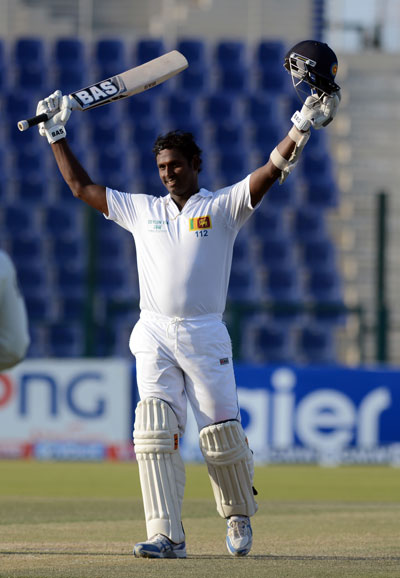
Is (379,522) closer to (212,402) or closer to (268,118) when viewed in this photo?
(212,402)

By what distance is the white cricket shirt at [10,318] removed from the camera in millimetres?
3941

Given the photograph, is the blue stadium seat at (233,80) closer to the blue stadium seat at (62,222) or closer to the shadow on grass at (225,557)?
the blue stadium seat at (62,222)

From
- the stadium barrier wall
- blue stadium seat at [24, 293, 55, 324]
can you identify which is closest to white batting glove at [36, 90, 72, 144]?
the stadium barrier wall

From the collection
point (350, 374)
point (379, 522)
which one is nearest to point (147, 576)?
point (379, 522)

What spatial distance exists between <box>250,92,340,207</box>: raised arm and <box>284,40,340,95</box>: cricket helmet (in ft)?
0.19

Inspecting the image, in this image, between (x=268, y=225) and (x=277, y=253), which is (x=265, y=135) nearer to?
(x=268, y=225)

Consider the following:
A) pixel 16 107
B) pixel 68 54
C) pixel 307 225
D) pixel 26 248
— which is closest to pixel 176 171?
pixel 26 248

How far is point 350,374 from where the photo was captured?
580 inches

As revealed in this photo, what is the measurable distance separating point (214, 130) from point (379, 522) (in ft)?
53.9

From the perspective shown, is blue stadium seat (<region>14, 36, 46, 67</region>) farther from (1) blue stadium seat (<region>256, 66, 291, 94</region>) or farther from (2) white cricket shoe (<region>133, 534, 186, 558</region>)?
(2) white cricket shoe (<region>133, 534, 186, 558</region>)

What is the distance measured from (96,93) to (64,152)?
1.43 feet

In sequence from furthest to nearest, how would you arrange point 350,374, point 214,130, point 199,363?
point 214,130, point 350,374, point 199,363

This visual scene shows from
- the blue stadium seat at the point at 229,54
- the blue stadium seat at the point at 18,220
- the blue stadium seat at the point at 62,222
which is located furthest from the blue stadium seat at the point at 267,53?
the blue stadium seat at the point at 18,220

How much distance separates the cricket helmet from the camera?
564 centimetres
